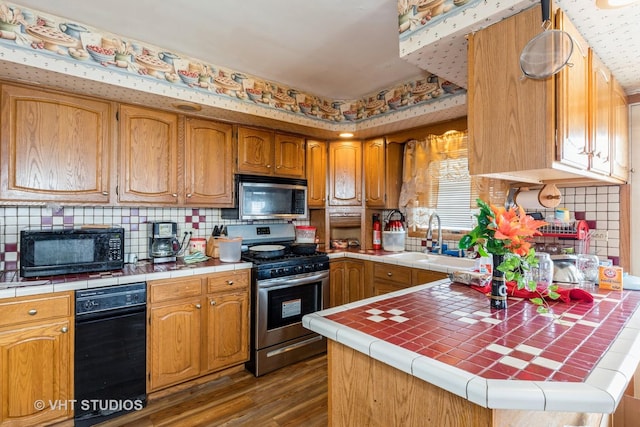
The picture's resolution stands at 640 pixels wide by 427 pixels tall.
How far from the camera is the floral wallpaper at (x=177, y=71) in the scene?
5.94 ft

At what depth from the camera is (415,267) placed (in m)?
2.74

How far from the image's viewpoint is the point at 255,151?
3.06m

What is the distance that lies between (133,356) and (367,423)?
1.71 m

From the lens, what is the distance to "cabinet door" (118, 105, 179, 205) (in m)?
2.39

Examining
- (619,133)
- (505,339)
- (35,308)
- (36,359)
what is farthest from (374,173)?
(36,359)

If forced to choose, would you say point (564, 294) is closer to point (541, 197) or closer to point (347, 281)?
point (541, 197)

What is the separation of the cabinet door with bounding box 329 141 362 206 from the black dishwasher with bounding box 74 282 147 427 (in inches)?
83.7

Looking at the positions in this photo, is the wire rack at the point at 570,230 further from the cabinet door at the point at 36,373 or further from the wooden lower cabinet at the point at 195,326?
the cabinet door at the point at 36,373

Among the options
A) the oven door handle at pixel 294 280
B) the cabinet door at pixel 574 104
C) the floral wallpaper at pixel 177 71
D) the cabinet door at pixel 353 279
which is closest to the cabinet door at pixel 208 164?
the floral wallpaper at pixel 177 71

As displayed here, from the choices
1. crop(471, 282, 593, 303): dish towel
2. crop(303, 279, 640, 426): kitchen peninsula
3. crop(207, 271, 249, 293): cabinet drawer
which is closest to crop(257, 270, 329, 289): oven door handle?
crop(207, 271, 249, 293): cabinet drawer

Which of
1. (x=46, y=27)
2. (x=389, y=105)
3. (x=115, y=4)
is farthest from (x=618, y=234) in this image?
(x=46, y=27)

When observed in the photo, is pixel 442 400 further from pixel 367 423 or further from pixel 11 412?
pixel 11 412

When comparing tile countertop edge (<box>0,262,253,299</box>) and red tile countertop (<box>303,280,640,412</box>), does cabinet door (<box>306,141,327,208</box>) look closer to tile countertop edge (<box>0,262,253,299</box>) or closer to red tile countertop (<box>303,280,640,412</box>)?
tile countertop edge (<box>0,262,253,299</box>)

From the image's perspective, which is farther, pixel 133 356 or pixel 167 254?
pixel 167 254
